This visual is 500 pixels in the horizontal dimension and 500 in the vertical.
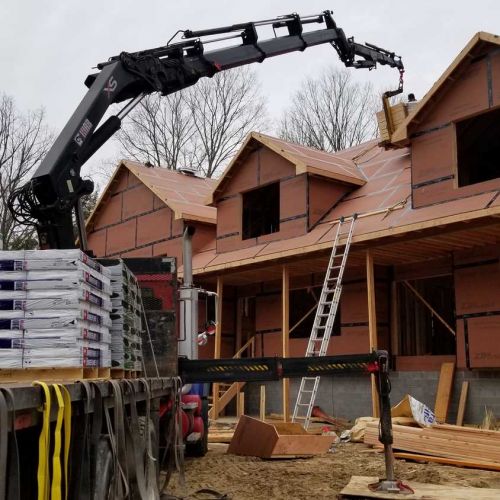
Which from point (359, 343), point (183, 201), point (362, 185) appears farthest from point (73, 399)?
point (183, 201)

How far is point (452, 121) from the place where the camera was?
1302 centimetres

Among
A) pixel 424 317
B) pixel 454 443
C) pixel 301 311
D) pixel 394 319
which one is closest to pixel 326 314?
pixel 394 319

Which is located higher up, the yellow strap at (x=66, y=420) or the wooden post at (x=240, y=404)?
the yellow strap at (x=66, y=420)

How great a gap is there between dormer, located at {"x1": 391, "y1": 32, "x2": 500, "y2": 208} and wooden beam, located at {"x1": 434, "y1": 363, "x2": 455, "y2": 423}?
3309 millimetres

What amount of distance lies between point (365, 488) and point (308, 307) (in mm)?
11658

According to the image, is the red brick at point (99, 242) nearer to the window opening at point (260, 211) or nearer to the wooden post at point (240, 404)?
the window opening at point (260, 211)

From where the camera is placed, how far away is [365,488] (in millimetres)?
6836

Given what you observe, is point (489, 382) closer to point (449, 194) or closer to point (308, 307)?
point (449, 194)

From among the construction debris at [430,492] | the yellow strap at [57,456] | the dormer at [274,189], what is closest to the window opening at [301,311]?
the dormer at [274,189]

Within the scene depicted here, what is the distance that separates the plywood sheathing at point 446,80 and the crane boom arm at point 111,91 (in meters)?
3.10

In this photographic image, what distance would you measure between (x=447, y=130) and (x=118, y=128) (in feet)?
22.1

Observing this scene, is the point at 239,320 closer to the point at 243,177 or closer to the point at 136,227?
the point at 243,177

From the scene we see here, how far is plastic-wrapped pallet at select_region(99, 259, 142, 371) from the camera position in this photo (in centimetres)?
559

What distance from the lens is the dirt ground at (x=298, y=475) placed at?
7.26 meters
